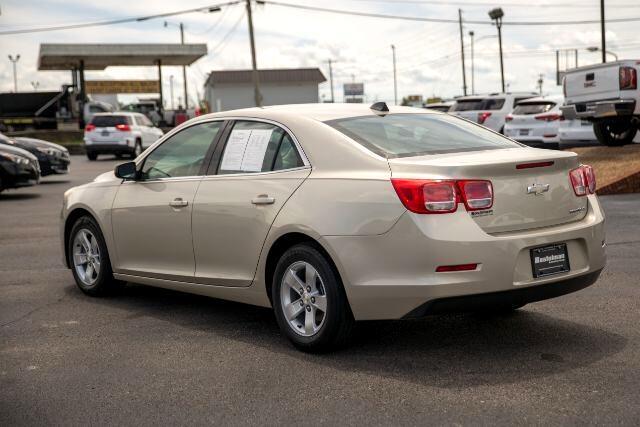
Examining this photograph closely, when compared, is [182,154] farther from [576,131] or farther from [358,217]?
[576,131]

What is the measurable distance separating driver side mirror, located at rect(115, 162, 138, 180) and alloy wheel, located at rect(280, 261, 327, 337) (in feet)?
6.55

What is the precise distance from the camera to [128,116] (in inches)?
1258

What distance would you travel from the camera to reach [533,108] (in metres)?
23.0

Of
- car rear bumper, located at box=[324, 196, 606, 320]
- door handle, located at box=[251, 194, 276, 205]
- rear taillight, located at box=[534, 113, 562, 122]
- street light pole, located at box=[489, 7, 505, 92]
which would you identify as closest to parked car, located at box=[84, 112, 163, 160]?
rear taillight, located at box=[534, 113, 562, 122]

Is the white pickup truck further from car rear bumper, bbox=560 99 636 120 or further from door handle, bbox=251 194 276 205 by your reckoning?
door handle, bbox=251 194 276 205

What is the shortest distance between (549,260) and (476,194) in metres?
0.63

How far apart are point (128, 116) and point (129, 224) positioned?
1011 inches

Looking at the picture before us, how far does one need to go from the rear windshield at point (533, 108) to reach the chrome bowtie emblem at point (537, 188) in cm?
1800

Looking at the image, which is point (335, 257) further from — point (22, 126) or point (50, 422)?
point (22, 126)

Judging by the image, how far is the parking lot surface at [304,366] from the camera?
14.6ft

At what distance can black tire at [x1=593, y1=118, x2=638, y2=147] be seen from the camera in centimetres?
1842

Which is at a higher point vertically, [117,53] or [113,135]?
[117,53]

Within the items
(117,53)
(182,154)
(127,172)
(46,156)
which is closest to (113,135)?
(46,156)

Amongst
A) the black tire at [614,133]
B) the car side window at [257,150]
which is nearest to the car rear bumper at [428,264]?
the car side window at [257,150]
